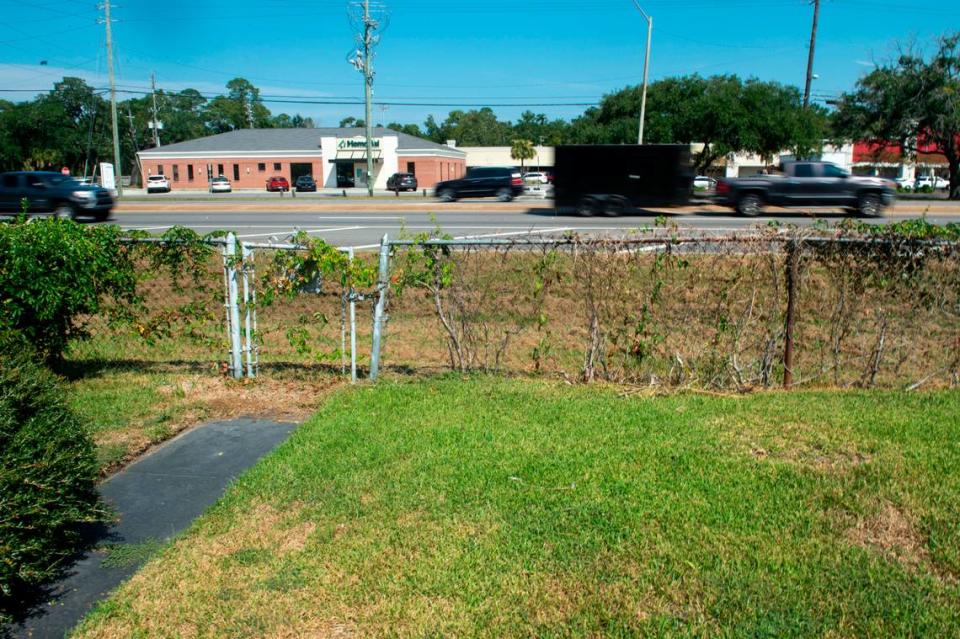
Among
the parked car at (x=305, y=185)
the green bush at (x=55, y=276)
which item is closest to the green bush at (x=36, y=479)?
the green bush at (x=55, y=276)

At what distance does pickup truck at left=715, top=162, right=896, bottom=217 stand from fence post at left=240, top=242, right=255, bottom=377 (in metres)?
17.5

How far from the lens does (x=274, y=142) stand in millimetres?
65375

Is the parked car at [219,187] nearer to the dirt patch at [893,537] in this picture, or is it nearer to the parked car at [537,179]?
the parked car at [537,179]

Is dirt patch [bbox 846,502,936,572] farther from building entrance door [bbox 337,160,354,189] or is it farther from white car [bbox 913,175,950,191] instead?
building entrance door [bbox 337,160,354,189]

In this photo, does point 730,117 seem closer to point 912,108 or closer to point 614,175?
point 912,108

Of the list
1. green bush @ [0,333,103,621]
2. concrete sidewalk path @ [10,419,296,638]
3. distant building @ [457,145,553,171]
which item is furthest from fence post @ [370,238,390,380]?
distant building @ [457,145,553,171]

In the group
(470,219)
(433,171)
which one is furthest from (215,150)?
(470,219)

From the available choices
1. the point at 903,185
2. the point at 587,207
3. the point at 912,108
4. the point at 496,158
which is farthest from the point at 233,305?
the point at 496,158

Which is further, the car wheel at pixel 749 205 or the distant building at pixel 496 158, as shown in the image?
the distant building at pixel 496 158

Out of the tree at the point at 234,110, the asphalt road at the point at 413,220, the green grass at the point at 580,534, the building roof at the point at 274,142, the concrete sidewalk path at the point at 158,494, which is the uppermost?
the tree at the point at 234,110

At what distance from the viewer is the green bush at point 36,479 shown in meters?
3.77

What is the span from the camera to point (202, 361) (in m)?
8.85

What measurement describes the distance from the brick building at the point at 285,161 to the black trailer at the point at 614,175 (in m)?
41.6

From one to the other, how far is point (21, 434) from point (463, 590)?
2557 mm
